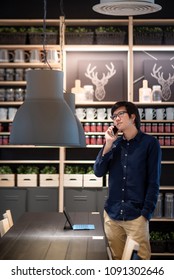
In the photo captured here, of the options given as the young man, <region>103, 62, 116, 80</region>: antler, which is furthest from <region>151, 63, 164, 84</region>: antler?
the young man

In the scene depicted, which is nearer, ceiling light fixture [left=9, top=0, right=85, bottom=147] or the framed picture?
ceiling light fixture [left=9, top=0, right=85, bottom=147]

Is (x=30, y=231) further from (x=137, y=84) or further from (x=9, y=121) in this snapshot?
(x=137, y=84)

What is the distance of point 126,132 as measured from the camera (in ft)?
13.8

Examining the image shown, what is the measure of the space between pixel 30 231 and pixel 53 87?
115cm

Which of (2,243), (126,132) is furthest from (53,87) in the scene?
(2,243)

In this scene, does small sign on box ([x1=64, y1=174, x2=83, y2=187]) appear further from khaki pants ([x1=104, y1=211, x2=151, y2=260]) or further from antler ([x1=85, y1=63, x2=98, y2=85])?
khaki pants ([x1=104, y1=211, x2=151, y2=260])

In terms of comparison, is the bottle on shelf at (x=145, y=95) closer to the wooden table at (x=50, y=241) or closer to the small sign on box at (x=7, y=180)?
the small sign on box at (x=7, y=180)

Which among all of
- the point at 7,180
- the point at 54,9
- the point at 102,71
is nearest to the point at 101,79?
the point at 102,71

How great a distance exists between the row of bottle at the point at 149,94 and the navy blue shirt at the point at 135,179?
2.82 meters

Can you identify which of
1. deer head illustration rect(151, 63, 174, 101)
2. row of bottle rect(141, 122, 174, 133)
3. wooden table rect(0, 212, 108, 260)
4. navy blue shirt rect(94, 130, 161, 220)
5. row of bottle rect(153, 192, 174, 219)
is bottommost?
row of bottle rect(153, 192, 174, 219)

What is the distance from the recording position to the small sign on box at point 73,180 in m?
6.95

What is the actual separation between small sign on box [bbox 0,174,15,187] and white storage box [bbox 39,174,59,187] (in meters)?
0.34

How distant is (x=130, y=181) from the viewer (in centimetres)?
411

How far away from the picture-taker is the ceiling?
292 inches
